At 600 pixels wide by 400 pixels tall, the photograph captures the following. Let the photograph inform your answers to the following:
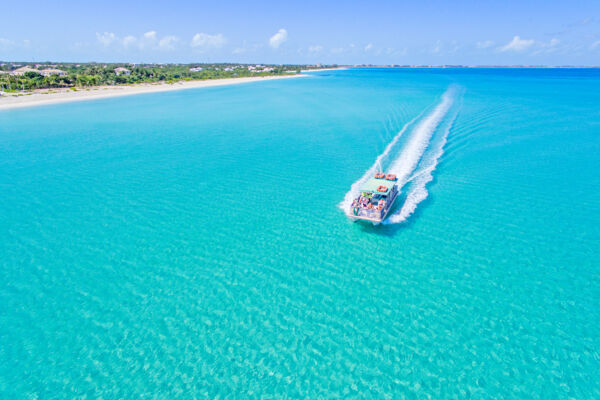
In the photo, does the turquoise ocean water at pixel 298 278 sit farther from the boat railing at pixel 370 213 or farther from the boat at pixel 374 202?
the boat railing at pixel 370 213

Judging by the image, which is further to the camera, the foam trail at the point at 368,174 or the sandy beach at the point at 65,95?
the sandy beach at the point at 65,95

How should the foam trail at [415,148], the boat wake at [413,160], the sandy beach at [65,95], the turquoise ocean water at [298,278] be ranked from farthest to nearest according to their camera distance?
1. the sandy beach at [65,95]
2. the foam trail at [415,148]
3. the boat wake at [413,160]
4. the turquoise ocean water at [298,278]

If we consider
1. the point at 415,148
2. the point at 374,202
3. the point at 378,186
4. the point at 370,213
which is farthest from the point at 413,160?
the point at 370,213

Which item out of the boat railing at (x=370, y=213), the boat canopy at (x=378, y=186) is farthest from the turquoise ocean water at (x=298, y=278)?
the boat canopy at (x=378, y=186)

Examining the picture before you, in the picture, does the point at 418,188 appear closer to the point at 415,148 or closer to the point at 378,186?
the point at 378,186

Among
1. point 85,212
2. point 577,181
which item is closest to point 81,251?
point 85,212
